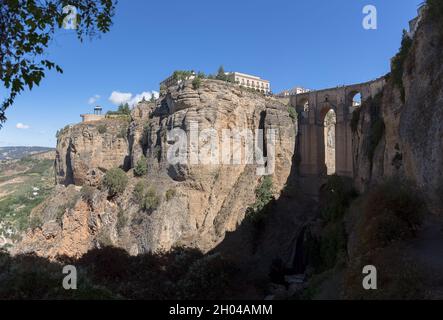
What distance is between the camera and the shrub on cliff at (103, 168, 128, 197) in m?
26.0

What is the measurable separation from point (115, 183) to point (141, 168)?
87.7 inches

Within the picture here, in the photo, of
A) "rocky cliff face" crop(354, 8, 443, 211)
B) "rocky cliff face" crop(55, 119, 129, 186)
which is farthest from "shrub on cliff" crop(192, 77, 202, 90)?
"rocky cliff face" crop(354, 8, 443, 211)

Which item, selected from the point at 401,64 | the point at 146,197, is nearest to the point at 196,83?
the point at 146,197

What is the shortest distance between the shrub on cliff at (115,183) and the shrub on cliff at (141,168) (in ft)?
3.35

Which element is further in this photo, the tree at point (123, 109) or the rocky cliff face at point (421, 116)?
the tree at point (123, 109)

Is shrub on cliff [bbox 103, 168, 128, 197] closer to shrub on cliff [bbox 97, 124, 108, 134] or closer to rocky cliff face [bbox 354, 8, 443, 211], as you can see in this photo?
shrub on cliff [bbox 97, 124, 108, 134]

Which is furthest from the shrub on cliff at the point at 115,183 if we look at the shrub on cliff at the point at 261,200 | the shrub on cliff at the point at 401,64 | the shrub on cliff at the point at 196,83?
the shrub on cliff at the point at 401,64

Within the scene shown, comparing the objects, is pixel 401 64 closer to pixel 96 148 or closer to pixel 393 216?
pixel 393 216

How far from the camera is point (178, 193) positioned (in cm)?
2358

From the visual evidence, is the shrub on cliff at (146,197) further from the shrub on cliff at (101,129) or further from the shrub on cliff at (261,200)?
the shrub on cliff at (101,129)

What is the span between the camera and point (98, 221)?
25.4 meters

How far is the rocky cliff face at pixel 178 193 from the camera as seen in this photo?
75.3ft

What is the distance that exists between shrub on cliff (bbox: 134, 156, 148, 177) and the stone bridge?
11905mm
